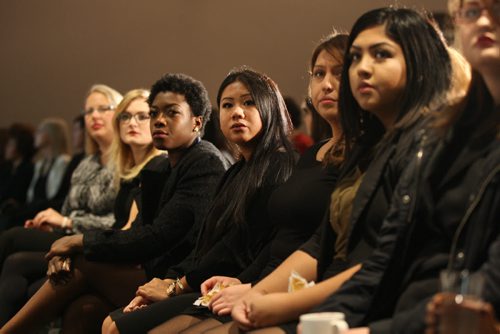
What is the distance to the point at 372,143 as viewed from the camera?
7.99ft

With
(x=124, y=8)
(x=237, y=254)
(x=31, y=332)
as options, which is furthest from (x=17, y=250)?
(x=124, y=8)

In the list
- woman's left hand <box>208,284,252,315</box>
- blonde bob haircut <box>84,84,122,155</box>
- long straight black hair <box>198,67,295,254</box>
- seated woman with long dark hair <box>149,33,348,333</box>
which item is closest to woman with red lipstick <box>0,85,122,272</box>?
blonde bob haircut <box>84,84,122,155</box>

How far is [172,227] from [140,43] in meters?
4.37

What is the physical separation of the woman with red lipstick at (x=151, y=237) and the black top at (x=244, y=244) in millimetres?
392

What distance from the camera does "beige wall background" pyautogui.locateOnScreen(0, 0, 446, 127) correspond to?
270 inches

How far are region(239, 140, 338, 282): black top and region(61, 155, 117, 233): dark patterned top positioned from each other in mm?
→ 1743

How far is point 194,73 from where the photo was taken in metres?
7.33

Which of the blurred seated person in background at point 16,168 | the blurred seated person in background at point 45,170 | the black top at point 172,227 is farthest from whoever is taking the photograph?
the blurred seated person in background at point 16,168

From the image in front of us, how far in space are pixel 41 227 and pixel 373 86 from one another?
103 inches

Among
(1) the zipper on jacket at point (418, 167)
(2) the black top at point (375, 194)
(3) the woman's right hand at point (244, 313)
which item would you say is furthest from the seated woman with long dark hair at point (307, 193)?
(1) the zipper on jacket at point (418, 167)

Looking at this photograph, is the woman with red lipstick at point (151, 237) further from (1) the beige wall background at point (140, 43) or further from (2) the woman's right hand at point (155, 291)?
(1) the beige wall background at point (140, 43)

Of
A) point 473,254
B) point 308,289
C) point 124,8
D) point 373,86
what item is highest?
point 124,8

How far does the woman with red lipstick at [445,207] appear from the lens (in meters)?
1.84

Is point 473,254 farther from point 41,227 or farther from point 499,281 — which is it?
point 41,227
